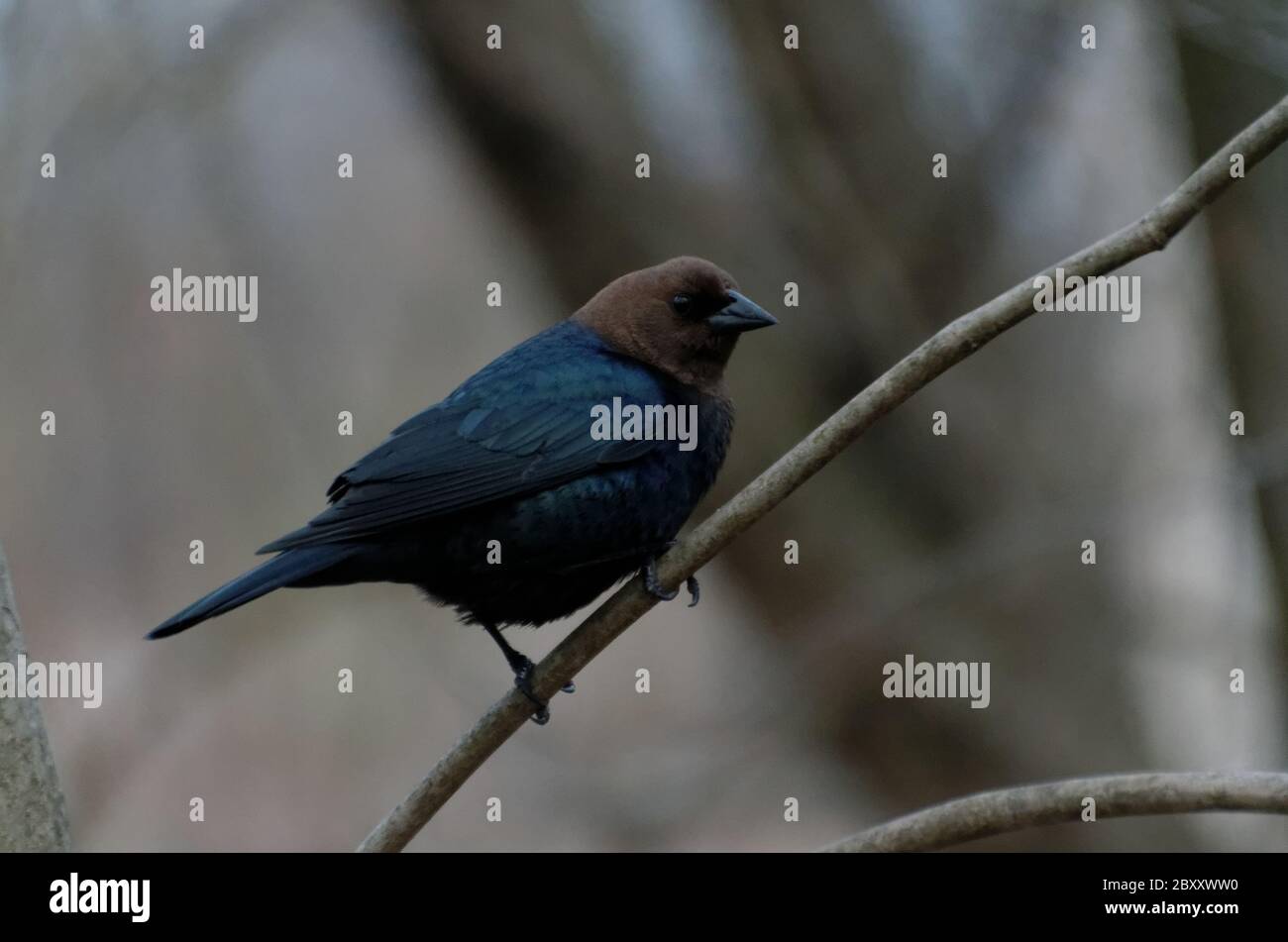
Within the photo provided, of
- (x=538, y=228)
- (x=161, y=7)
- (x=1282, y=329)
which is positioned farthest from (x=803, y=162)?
(x=161, y=7)

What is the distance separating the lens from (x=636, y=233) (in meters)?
6.14

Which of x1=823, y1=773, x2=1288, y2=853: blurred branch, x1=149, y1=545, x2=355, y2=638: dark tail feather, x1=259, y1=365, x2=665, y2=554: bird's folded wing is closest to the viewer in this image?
x1=823, y1=773, x2=1288, y2=853: blurred branch

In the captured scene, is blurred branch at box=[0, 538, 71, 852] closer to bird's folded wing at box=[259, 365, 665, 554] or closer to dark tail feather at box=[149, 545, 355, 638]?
dark tail feather at box=[149, 545, 355, 638]

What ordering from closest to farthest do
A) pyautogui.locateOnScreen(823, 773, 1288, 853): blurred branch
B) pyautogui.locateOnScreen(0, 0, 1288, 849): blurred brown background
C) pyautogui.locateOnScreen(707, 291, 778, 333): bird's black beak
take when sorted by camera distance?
1. pyautogui.locateOnScreen(823, 773, 1288, 853): blurred branch
2. pyautogui.locateOnScreen(707, 291, 778, 333): bird's black beak
3. pyautogui.locateOnScreen(0, 0, 1288, 849): blurred brown background

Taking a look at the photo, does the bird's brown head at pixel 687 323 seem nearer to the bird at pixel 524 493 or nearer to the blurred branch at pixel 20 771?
the bird at pixel 524 493

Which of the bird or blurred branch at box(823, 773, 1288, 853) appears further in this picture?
the bird

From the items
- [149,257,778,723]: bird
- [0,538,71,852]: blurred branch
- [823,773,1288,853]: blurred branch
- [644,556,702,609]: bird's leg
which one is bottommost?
[823,773,1288,853]: blurred branch

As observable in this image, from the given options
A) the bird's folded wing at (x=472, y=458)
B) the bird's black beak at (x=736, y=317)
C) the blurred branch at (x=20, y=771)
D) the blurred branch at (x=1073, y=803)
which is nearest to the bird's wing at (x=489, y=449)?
the bird's folded wing at (x=472, y=458)

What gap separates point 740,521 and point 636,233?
3.51m

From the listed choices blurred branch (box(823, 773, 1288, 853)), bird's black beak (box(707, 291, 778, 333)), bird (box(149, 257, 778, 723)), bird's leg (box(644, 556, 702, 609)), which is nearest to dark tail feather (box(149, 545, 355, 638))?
bird (box(149, 257, 778, 723))

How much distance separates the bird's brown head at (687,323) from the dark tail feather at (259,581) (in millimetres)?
1204

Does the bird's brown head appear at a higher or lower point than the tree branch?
higher

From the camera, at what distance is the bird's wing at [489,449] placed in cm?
383

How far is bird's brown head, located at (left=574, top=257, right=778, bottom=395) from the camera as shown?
4.42 meters
